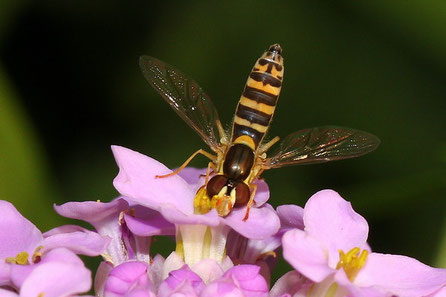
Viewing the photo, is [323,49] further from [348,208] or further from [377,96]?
[348,208]

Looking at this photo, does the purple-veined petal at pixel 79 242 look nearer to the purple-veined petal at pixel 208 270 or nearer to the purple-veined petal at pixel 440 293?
the purple-veined petal at pixel 208 270

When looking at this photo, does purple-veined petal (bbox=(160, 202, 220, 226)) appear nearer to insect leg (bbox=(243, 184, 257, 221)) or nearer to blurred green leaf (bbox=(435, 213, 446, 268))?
insect leg (bbox=(243, 184, 257, 221))

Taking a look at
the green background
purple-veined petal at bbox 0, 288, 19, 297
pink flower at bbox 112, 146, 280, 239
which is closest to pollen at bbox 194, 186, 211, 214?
pink flower at bbox 112, 146, 280, 239

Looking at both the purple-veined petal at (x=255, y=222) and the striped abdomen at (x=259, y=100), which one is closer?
the purple-veined petal at (x=255, y=222)

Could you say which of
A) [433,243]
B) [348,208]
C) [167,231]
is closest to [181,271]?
[167,231]

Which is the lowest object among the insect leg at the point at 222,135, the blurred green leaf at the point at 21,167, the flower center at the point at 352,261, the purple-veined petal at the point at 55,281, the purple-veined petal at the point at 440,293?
the blurred green leaf at the point at 21,167

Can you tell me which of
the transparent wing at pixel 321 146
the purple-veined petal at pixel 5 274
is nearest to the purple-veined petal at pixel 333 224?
Result: the transparent wing at pixel 321 146
